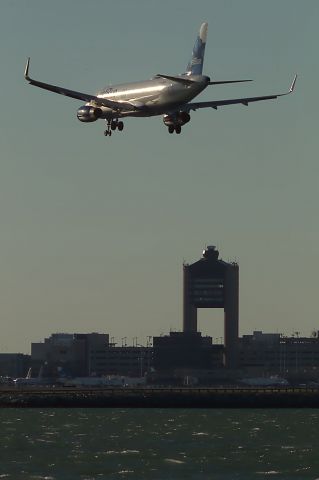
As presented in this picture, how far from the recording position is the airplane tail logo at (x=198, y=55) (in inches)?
6845

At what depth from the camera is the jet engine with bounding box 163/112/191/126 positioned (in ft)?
553

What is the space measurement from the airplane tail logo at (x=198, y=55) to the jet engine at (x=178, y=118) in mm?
5862

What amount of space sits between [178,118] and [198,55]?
33.0ft
